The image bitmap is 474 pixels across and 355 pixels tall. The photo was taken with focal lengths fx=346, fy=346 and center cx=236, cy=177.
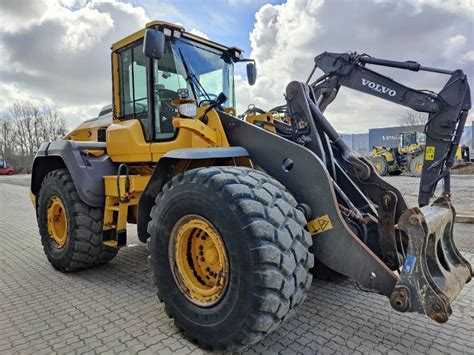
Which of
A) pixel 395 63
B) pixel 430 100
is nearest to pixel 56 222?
pixel 395 63

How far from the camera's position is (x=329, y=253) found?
2578 mm

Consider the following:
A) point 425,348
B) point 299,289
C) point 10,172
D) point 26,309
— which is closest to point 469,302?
point 425,348

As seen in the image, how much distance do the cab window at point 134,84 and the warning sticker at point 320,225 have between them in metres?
2.26

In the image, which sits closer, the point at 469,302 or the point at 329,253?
the point at 329,253

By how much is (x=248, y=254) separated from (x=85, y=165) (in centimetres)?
291

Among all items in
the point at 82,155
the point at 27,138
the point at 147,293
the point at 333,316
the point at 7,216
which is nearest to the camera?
the point at 333,316

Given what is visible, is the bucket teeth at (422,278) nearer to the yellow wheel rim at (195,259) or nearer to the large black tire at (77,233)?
the yellow wheel rim at (195,259)

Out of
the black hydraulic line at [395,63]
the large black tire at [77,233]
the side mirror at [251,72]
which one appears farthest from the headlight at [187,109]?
the black hydraulic line at [395,63]

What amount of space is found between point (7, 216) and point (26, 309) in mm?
7544

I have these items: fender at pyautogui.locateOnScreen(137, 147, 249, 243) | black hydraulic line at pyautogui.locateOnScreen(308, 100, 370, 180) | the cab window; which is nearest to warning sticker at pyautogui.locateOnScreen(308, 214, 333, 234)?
fender at pyautogui.locateOnScreen(137, 147, 249, 243)

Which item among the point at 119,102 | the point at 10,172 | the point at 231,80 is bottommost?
the point at 10,172

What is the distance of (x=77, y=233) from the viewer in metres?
4.18

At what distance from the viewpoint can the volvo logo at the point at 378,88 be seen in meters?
4.15

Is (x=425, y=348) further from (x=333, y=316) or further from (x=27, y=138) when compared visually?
(x=27, y=138)
